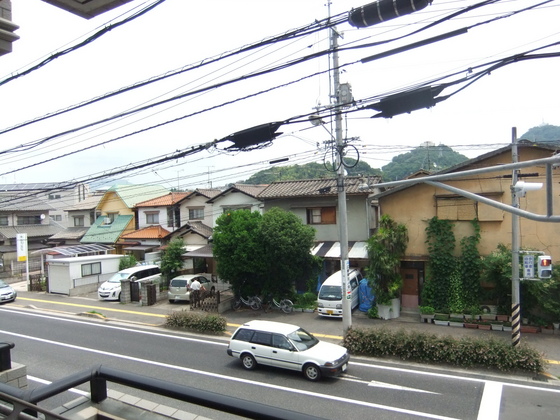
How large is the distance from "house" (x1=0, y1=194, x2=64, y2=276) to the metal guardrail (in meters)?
37.8

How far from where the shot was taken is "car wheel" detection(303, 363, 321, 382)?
12.5 metres

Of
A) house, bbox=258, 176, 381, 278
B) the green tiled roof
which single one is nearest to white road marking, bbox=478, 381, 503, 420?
house, bbox=258, 176, 381, 278

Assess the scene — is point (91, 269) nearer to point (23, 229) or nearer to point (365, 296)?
point (23, 229)

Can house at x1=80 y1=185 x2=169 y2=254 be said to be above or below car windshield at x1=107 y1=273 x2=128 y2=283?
above

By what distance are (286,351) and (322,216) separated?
1336 cm

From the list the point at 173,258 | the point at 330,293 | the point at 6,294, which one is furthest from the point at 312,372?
the point at 6,294

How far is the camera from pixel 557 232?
1759 cm

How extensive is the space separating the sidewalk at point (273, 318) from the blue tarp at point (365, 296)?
14.9 inches

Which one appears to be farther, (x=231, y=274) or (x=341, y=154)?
(x=231, y=274)

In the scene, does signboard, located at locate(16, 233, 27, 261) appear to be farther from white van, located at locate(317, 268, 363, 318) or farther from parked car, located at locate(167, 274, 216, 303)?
white van, located at locate(317, 268, 363, 318)

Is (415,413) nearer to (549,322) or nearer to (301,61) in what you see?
(301,61)

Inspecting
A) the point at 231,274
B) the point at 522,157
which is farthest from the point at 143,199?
the point at 522,157

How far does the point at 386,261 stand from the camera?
63.5ft

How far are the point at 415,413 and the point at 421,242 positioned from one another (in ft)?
36.8
